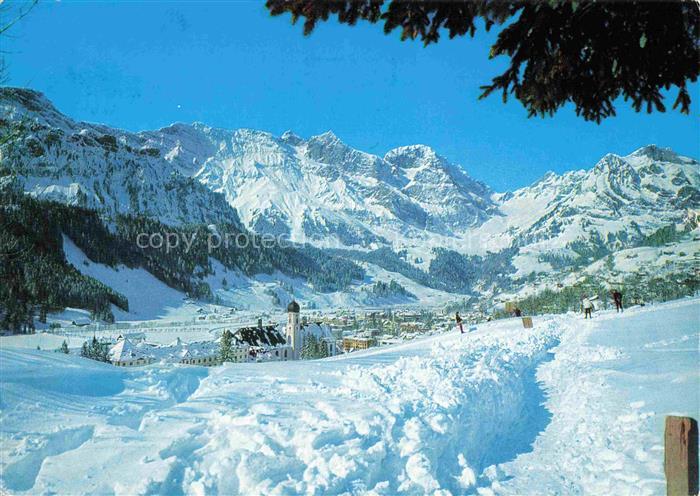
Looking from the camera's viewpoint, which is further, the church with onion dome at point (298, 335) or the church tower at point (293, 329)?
the church tower at point (293, 329)

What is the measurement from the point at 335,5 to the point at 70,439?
21.8ft

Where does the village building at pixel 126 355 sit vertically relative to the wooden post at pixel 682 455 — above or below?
below

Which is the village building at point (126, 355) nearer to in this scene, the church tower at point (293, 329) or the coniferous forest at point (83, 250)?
the coniferous forest at point (83, 250)

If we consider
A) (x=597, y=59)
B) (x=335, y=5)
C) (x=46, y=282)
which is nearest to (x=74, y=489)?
(x=335, y=5)

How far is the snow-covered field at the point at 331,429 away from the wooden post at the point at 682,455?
0.71m

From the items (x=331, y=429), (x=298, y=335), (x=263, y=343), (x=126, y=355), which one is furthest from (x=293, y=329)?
(x=331, y=429)

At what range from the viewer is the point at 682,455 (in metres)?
4.69

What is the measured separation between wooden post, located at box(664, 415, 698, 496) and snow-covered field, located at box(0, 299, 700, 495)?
712 millimetres

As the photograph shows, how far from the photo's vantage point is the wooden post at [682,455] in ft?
15.3

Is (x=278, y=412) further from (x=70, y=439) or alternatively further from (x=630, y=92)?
(x=630, y=92)

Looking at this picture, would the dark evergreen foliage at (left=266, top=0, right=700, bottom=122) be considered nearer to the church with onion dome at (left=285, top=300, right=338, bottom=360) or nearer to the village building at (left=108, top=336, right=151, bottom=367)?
the village building at (left=108, top=336, right=151, bottom=367)

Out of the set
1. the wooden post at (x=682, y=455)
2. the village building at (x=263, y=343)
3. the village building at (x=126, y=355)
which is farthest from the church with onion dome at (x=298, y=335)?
the wooden post at (x=682, y=455)

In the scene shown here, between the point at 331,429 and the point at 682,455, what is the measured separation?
4.32 m

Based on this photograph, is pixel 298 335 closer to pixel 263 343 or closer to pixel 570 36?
pixel 263 343
